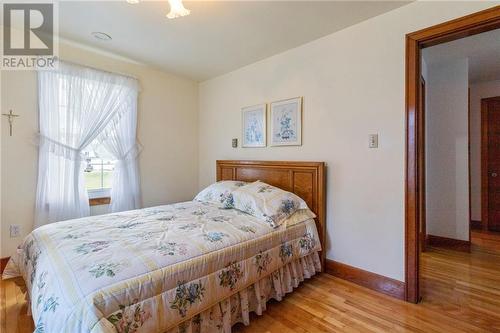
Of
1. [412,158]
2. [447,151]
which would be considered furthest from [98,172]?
[447,151]

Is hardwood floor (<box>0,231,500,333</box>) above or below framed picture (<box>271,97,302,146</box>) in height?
below

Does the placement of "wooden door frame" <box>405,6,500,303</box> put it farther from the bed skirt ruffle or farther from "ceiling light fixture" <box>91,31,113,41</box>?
"ceiling light fixture" <box>91,31,113,41</box>

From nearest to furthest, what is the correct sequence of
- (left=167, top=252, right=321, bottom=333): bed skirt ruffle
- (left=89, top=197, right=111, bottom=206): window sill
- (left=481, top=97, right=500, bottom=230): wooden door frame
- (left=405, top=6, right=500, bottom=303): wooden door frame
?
(left=167, top=252, right=321, bottom=333): bed skirt ruffle < (left=405, top=6, right=500, bottom=303): wooden door frame < (left=89, top=197, right=111, bottom=206): window sill < (left=481, top=97, right=500, bottom=230): wooden door frame

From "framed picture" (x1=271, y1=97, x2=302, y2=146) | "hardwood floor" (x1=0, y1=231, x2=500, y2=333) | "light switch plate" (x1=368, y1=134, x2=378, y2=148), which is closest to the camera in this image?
"hardwood floor" (x1=0, y1=231, x2=500, y2=333)

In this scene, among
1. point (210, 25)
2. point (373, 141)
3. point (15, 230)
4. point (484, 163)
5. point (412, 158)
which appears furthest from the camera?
point (484, 163)

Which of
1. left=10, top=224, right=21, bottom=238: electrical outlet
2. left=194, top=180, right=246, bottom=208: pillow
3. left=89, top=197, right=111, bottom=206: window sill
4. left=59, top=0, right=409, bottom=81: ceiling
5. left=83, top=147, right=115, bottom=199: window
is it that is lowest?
left=10, top=224, right=21, bottom=238: electrical outlet

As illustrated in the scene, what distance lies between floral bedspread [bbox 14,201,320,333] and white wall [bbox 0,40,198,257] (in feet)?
3.20

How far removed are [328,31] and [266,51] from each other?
704 millimetres

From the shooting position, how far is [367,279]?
215 centimetres

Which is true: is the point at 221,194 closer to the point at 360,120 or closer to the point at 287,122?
the point at 287,122

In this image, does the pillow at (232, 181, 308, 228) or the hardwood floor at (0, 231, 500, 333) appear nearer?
the hardwood floor at (0, 231, 500, 333)

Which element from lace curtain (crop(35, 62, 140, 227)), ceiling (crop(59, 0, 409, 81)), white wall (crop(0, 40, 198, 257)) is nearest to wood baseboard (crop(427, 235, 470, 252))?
ceiling (crop(59, 0, 409, 81))

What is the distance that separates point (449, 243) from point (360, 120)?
2215 millimetres

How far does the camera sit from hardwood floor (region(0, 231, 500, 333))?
5.38 feet
